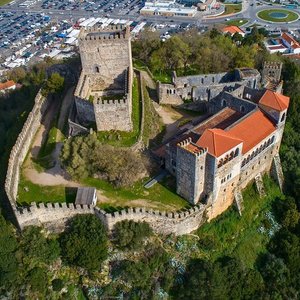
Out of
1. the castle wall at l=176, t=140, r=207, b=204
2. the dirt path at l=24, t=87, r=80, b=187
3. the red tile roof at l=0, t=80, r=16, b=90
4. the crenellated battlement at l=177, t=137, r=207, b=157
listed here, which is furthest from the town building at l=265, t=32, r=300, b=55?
the castle wall at l=176, t=140, r=207, b=204

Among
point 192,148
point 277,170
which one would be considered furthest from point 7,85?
point 277,170

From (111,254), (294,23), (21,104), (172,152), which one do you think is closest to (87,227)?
(111,254)

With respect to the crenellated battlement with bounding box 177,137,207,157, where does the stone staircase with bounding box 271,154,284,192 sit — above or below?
below

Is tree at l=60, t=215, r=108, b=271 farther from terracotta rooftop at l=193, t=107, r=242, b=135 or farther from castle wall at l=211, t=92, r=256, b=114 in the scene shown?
castle wall at l=211, t=92, r=256, b=114

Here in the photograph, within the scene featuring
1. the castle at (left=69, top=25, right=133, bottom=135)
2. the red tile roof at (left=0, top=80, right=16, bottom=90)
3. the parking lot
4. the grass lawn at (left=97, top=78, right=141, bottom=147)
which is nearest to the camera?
the grass lawn at (left=97, top=78, right=141, bottom=147)

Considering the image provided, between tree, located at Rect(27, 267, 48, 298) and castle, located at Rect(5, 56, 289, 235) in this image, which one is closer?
tree, located at Rect(27, 267, 48, 298)

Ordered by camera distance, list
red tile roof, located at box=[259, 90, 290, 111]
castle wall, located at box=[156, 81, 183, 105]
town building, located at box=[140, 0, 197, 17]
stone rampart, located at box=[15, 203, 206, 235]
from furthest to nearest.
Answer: town building, located at box=[140, 0, 197, 17] < castle wall, located at box=[156, 81, 183, 105] < red tile roof, located at box=[259, 90, 290, 111] < stone rampart, located at box=[15, 203, 206, 235]

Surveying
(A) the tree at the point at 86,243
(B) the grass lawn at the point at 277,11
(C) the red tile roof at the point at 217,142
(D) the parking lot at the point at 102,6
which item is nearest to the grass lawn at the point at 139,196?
(A) the tree at the point at 86,243

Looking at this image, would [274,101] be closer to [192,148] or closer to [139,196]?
[192,148]

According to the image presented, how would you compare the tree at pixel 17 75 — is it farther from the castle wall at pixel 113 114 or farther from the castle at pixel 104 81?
the castle wall at pixel 113 114
